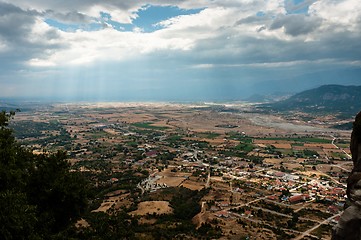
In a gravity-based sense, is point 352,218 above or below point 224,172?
above

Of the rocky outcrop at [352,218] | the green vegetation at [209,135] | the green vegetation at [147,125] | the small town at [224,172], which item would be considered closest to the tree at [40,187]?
the small town at [224,172]

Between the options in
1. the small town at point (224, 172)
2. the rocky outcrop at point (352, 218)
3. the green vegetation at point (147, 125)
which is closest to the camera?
the rocky outcrop at point (352, 218)

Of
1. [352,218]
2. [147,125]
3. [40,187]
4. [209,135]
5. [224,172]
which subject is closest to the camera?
[352,218]

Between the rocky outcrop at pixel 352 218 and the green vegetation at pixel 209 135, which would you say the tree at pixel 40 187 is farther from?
the green vegetation at pixel 209 135

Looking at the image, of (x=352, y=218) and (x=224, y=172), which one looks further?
(x=224, y=172)

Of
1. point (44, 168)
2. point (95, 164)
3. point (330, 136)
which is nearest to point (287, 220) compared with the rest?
point (44, 168)

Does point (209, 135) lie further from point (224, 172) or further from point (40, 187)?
point (40, 187)

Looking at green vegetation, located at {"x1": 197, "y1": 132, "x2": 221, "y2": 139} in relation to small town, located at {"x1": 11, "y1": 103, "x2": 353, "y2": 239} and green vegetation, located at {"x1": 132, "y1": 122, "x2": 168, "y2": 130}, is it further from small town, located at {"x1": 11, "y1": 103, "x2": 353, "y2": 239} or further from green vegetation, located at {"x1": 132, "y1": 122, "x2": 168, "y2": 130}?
green vegetation, located at {"x1": 132, "y1": 122, "x2": 168, "y2": 130}

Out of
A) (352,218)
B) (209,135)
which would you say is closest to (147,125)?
(209,135)
